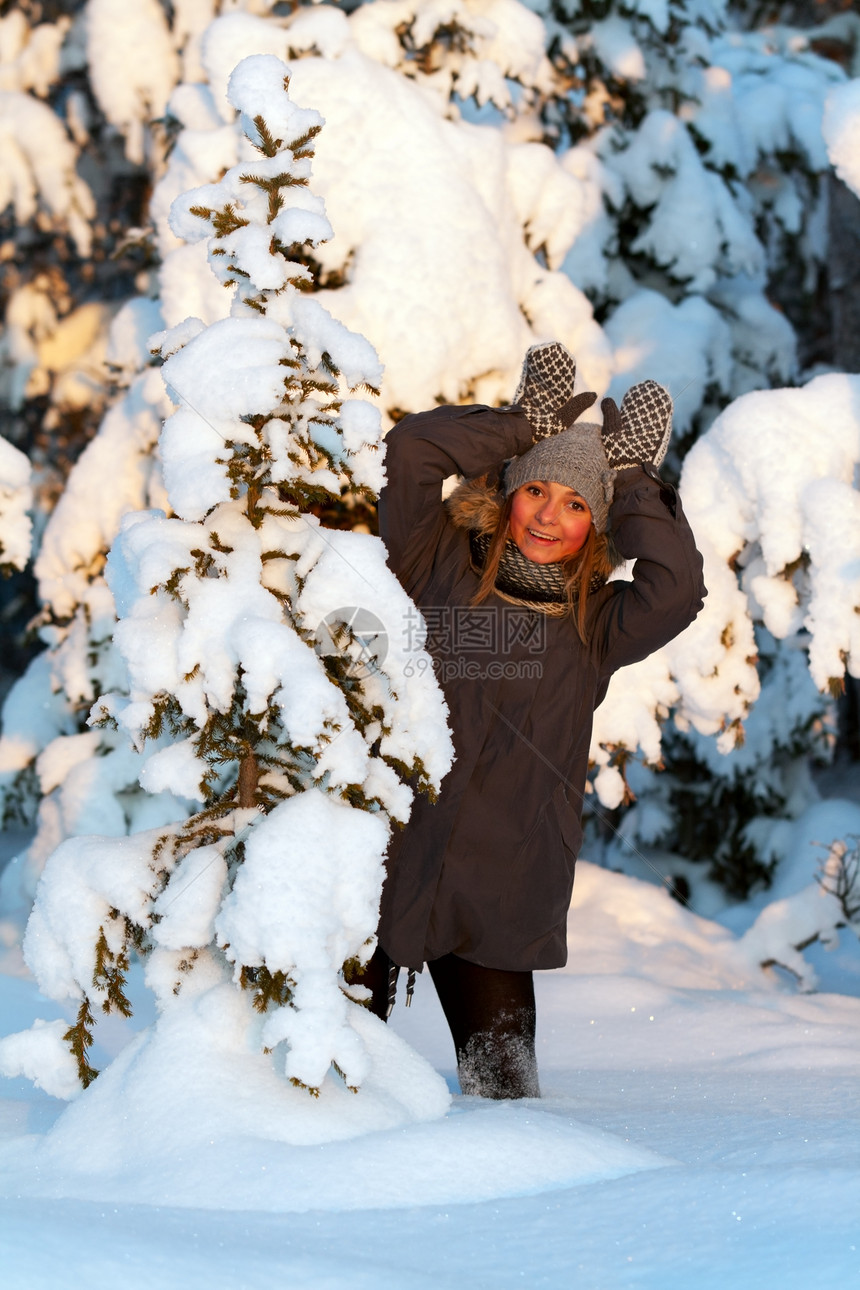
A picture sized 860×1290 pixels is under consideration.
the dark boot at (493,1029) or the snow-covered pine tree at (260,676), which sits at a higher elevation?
the snow-covered pine tree at (260,676)

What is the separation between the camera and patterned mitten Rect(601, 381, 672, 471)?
10.3 feet

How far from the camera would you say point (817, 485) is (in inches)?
160

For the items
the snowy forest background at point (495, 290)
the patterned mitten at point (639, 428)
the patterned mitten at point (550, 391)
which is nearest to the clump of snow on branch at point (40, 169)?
the snowy forest background at point (495, 290)

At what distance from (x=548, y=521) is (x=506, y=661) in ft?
1.17

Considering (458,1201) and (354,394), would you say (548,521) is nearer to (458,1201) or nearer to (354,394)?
(354,394)

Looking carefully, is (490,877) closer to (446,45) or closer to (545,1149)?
(545,1149)

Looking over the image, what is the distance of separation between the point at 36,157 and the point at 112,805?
391 centimetres

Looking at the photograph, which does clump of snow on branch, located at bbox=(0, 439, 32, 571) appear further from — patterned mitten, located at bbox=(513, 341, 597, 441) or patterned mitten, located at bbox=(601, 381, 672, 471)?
patterned mitten, located at bbox=(601, 381, 672, 471)

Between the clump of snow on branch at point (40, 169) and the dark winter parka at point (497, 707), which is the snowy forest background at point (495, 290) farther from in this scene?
the dark winter parka at point (497, 707)

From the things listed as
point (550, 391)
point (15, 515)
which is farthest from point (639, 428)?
point (15, 515)

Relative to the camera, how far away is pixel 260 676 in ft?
7.02

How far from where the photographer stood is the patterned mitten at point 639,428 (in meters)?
3.13

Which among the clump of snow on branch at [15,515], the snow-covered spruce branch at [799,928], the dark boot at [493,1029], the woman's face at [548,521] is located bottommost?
the snow-covered spruce branch at [799,928]

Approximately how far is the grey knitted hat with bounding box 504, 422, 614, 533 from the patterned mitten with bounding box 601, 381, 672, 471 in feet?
0.29
